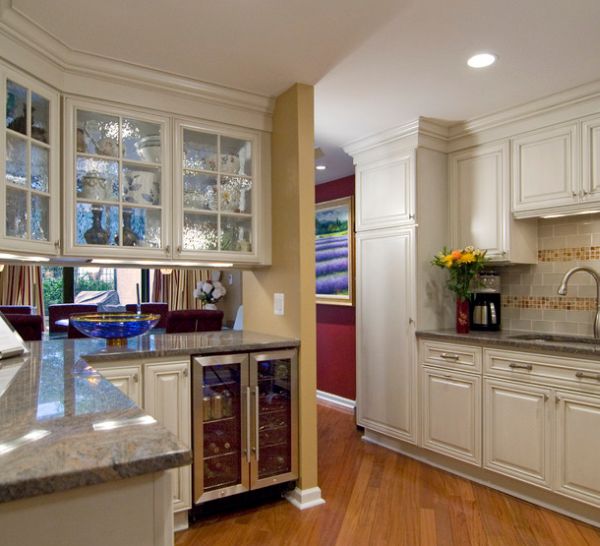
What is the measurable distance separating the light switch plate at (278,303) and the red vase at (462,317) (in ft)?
4.19

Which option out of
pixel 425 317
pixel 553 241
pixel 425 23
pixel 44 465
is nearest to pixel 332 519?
pixel 425 317

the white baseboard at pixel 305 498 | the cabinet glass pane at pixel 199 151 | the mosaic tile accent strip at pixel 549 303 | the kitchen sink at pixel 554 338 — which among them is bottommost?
the white baseboard at pixel 305 498

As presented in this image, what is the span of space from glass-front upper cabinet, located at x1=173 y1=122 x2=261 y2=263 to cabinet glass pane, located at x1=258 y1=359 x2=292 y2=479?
2.30 ft

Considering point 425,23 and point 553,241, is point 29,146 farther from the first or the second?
point 553,241

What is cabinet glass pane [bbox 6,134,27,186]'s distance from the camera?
213 cm

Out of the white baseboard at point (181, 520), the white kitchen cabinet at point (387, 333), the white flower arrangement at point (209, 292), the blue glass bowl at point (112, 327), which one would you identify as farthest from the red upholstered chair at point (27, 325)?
the white flower arrangement at point (209, 292)

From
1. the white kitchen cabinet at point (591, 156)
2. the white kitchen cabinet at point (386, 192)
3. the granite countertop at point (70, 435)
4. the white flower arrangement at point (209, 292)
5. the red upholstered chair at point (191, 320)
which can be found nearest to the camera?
the granite countertop at point (70, 435)

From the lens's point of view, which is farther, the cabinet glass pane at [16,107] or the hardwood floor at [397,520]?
the hardwood floor at [397,520]

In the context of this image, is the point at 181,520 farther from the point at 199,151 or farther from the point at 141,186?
the point at 199,151

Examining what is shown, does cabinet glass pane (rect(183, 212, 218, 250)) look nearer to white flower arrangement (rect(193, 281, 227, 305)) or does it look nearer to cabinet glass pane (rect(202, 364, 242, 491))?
cabinet glass pane (rect(202, 364, 242, 491))

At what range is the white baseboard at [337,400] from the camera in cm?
478

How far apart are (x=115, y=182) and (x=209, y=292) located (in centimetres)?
424

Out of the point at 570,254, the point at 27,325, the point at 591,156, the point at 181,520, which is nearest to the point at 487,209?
the point at 570,254

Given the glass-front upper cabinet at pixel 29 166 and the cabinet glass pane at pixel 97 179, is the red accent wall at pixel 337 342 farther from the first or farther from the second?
the glass-front upper cabinet at pixel 29 166
